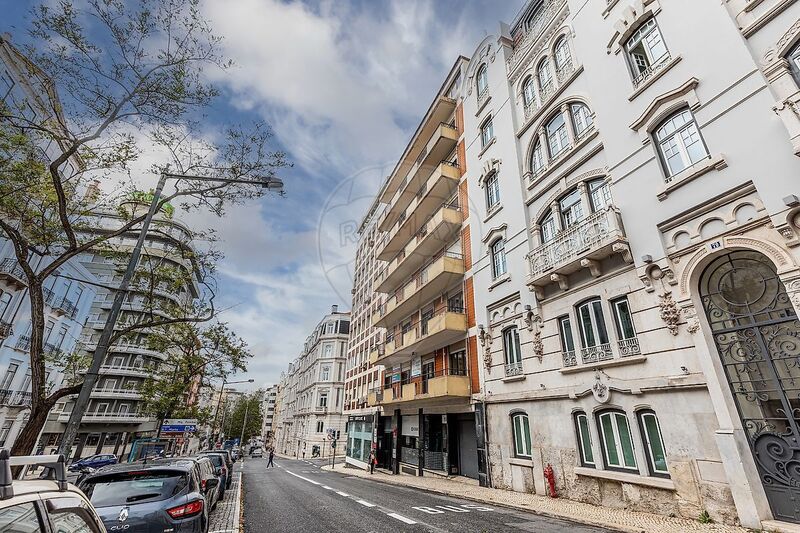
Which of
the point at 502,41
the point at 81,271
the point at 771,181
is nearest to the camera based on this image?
the point at 771,181

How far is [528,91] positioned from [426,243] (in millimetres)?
9989

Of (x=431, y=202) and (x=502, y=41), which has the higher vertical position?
(x=502, y=41)

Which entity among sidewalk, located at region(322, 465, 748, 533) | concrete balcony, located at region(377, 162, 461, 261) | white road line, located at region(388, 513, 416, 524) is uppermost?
concrete balcony, located at region(377, 162, 461, 261)

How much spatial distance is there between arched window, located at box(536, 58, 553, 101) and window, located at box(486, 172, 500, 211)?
429cm

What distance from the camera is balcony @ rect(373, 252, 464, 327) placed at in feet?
64.9

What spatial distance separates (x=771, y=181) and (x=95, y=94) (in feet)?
50.0

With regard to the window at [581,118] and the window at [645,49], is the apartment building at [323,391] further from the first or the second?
the window at [645,49]

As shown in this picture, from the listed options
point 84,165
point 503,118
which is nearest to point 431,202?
point 503,118

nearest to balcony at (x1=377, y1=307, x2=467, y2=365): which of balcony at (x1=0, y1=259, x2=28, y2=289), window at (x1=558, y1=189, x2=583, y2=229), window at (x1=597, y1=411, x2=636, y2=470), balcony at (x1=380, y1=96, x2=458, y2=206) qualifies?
window at (x1=558, y1=189, x2=583, y2=229)

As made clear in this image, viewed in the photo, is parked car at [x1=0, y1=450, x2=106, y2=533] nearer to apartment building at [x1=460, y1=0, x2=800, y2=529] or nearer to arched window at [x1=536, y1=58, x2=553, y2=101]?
apartment building at [x1=460, y1=0, x2=800, y2=529]

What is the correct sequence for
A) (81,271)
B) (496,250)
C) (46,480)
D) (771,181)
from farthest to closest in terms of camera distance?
(81,271)
(496,250)
(771,181)
(46,480)

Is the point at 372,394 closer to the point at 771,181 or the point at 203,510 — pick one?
the point at 203,510

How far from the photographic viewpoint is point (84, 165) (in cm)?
901

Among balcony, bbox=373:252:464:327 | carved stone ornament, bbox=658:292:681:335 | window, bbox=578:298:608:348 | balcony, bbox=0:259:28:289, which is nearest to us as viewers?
carved stone ornament, bbox=658:292:681:335
